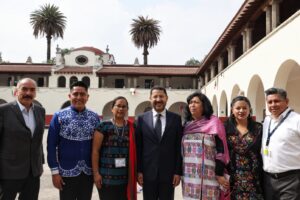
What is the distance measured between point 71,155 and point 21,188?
80 cm

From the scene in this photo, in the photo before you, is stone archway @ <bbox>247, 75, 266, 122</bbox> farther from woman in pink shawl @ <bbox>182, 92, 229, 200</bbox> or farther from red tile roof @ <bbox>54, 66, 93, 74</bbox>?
red tile roof @ <bbox>54, 66, 93, 74</bbox>

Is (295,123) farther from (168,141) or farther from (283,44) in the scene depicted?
(283,44)

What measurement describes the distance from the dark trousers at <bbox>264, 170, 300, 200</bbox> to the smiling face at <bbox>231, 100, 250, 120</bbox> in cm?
83

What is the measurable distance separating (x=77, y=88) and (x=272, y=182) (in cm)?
290

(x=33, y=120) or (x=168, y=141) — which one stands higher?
(x=33, y=120)

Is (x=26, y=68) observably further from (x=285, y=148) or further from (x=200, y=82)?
(x=285, y=148)

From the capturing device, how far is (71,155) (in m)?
4.51

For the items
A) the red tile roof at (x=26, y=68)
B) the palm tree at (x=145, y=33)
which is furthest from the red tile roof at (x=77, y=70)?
the palm tree at (x=145, y=33)

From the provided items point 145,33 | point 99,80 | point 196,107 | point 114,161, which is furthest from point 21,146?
point 145,33

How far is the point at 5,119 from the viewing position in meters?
4.39

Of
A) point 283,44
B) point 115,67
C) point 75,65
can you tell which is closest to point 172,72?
point 115,67

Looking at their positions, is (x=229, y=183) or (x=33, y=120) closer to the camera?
(x=229, y=183)

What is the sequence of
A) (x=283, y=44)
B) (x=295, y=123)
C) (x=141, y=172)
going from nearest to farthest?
(x=295, y=123) < (x=141, y=172) < (x=283, y=44)

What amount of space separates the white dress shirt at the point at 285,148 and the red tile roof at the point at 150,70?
35593 mm
